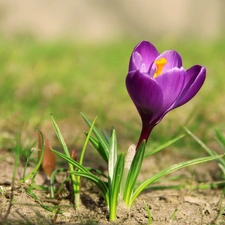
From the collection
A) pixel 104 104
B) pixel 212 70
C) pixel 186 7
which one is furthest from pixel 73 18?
pixel 104 104

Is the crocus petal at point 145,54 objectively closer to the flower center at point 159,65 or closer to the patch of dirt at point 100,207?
the flower center at point 159,65

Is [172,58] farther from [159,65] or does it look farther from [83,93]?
[83,93]

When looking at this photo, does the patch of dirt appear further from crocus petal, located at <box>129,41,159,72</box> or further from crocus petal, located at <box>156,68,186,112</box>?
crocus petal, located at <box>129,41,159,72</box>

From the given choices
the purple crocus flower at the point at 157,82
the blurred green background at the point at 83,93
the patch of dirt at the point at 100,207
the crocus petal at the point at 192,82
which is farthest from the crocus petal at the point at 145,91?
the blurred green background at the point at 83,93

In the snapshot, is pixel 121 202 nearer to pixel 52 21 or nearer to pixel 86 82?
pixel 86 82

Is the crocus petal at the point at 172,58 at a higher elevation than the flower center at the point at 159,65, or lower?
higher

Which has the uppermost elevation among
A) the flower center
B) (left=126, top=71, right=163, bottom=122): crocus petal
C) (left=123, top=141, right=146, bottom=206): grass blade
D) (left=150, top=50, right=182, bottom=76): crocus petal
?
(left=150, top=50, right=182, bottom=76): crocus petal

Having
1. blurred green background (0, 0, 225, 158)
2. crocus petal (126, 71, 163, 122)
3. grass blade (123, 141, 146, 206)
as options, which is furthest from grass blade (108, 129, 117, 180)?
blurred green background (0, 0, 225, 158)

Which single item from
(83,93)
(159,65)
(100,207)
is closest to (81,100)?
(83,93)
